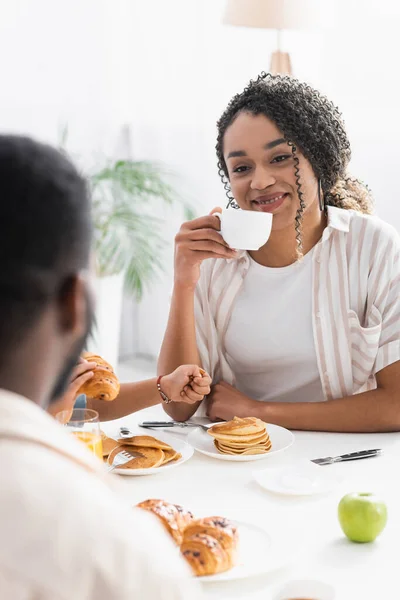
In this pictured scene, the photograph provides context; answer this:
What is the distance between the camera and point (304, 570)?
1.14m

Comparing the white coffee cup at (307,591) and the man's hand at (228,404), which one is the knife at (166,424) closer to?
the man's hand at (228,404)

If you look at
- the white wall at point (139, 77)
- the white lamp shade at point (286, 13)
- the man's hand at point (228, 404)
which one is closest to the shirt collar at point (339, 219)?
the man's hand at point (228, 404)

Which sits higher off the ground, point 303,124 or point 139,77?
point 139,77

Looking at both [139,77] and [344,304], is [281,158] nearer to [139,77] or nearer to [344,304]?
[344,304]

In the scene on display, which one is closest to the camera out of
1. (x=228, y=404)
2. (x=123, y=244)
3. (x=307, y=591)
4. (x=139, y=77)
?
(x=307, y=591)

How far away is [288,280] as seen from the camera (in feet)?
6.71

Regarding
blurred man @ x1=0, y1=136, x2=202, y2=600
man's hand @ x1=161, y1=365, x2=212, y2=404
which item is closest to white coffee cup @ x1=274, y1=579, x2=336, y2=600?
blurred man @ x1=0, y1=136, x2=202, y2=600

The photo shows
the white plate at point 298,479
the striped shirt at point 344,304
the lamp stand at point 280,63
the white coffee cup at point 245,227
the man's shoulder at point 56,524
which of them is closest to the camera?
the man's shoulder at point 56,524

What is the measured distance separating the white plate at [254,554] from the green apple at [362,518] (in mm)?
Result: 97

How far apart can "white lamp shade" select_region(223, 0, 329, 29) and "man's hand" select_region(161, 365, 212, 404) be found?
2035mm

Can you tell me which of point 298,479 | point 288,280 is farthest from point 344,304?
point 298,479

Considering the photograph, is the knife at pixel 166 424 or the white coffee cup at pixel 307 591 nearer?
the white coffee cup at pixel 307 591

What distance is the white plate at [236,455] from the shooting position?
1.58 meters

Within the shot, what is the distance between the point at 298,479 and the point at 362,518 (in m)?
0.24
